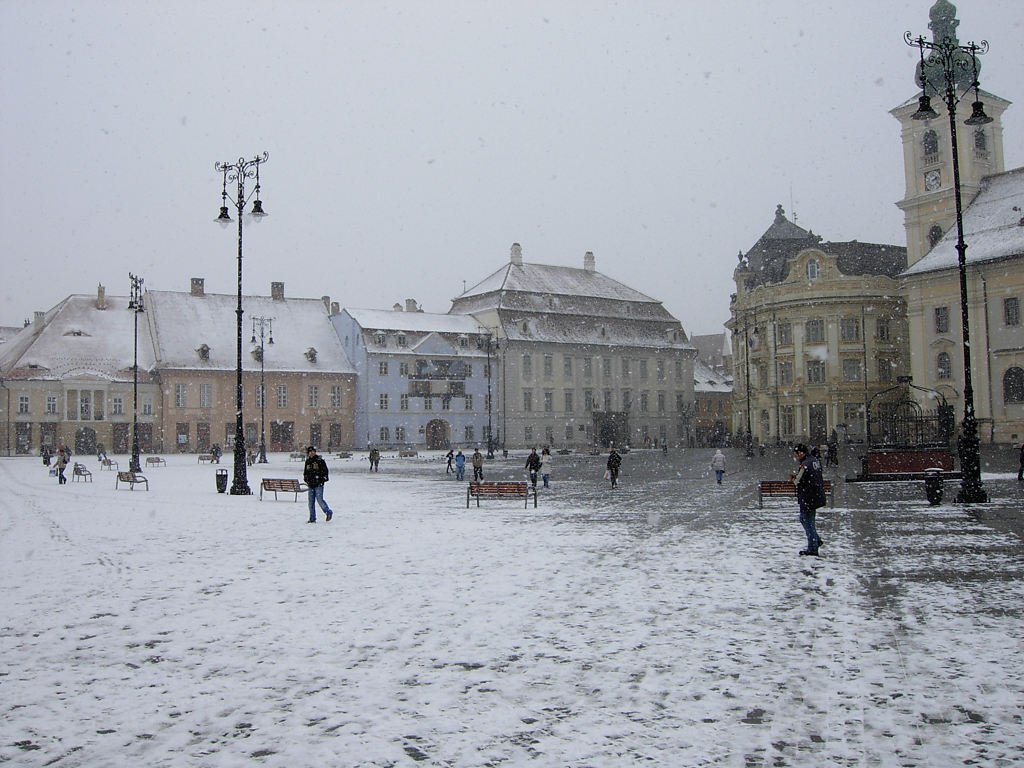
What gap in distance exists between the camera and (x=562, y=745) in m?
5.54

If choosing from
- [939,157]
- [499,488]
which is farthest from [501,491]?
[939,157]

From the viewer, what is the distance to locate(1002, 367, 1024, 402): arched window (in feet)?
155

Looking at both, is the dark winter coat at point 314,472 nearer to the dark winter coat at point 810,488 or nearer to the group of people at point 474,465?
the dark winter coat at point 810,488

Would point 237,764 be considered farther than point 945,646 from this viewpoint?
No

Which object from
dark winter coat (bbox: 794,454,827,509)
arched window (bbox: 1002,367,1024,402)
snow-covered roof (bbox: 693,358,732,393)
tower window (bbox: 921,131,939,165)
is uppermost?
tower window (bbox: 921,131,939,165)

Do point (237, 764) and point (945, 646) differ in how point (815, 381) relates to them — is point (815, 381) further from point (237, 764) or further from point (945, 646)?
point (237, 764)

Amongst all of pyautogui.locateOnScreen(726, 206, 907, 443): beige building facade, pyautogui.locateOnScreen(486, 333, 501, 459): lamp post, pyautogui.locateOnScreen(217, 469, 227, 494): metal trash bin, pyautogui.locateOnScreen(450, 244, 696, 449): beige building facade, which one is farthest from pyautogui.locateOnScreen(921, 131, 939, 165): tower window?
pyautogui.locateOnScreen(217, 469, 227, 494): metal trash bin

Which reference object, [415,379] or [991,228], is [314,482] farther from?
[415,379]

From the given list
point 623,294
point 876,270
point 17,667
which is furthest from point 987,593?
point 623,294

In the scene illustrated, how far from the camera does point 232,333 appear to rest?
2756 inches

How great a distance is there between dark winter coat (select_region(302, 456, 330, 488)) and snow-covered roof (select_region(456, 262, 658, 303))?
188 feet

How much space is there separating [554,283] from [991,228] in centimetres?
3782

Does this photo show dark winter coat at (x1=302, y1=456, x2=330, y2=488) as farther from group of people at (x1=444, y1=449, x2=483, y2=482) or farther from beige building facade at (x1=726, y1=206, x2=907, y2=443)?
beige building facade at (x1=726, y1=206, x2=907, y2=443)

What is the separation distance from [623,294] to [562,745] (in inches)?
3141
